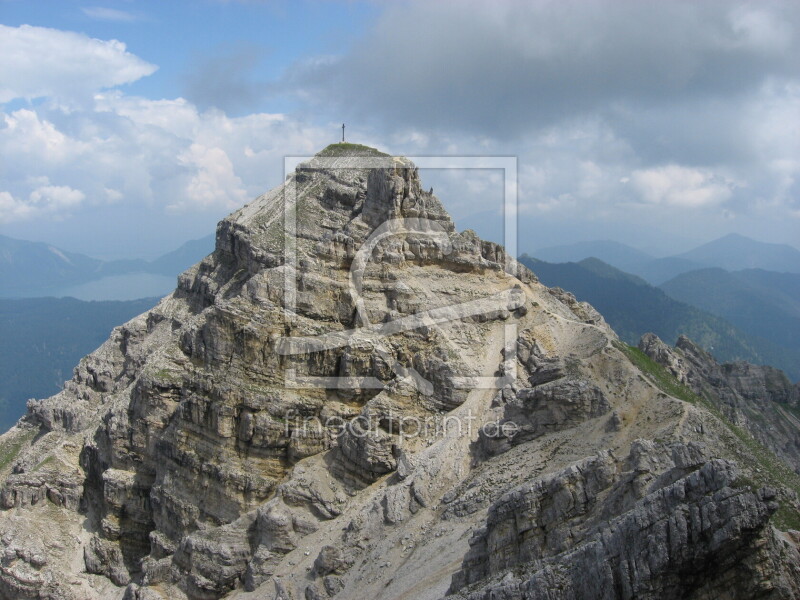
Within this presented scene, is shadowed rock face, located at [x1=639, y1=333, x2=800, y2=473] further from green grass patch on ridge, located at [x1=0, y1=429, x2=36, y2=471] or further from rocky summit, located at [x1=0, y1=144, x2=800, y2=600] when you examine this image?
green grass patch on ridge, located at [x1=0, y1=429, x2=36, y2=471]

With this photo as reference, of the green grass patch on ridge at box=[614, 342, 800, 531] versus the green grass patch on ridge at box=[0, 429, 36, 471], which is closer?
the green grass patch on ridge at box=[614, 342, 800, 531]

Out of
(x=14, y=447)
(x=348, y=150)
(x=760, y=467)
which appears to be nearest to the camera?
(x=760, y=467)

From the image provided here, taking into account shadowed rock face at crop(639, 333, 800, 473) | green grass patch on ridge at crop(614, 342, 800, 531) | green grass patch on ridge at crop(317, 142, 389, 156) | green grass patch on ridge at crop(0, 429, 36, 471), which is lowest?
green grass patch on ridge at crop(0, 429, 36, 471)

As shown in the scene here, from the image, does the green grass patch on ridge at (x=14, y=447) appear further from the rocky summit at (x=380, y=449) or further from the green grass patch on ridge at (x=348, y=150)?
the green grass patch on ridge at (x=348, y=150)

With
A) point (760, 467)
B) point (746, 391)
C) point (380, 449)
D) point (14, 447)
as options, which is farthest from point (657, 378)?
point (14, 447)

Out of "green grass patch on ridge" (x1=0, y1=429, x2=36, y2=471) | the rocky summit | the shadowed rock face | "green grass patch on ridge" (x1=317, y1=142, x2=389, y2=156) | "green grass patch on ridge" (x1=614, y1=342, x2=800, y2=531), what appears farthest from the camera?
"green grass patch on ridge" (x1=317, y1=142, x2=389, y2=156)

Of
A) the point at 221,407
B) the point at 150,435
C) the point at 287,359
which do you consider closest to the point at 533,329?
the point at 287,359

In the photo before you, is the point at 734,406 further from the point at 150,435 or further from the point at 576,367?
the point at 150,435

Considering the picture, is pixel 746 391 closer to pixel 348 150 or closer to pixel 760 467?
pixel 348 150

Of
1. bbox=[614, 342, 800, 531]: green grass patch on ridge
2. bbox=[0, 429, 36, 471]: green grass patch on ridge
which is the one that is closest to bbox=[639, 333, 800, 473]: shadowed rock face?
bbox=[614, 342, 800, 531]: green grass patch on ridge
